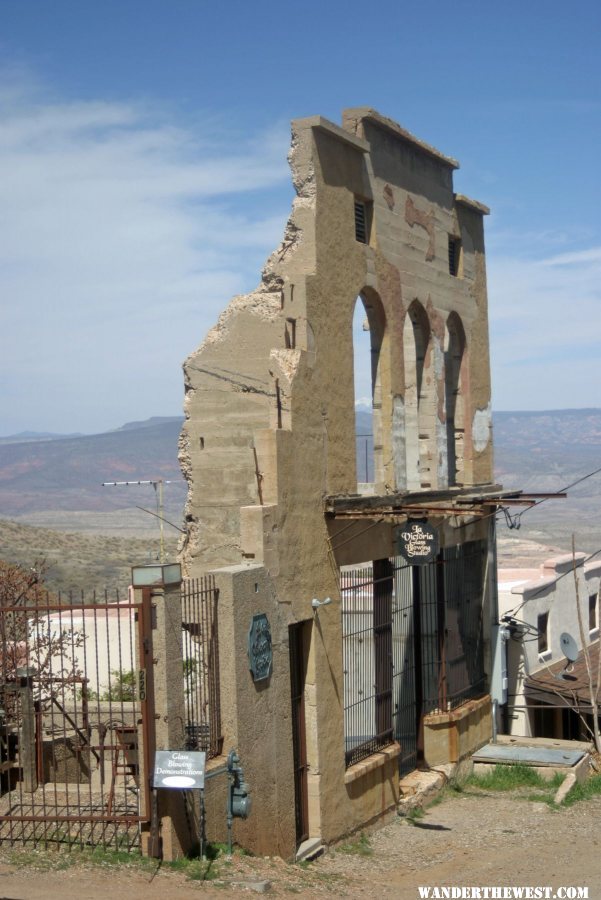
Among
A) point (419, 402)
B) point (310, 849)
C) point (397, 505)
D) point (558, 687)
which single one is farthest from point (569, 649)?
point (310, 849)

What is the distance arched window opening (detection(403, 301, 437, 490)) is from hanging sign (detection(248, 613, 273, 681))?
5.52m

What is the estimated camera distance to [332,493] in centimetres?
1606

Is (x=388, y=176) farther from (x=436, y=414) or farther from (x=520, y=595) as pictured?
(x=520, y=595)

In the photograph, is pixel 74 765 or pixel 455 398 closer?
pixel 74 765

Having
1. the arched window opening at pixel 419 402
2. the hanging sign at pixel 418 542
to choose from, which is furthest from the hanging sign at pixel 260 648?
the arched window opening at pixel 419 402

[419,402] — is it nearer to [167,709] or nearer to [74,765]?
[74,765]

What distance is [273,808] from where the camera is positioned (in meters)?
14.2

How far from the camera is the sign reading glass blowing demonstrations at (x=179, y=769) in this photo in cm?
1174

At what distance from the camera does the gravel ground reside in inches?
446

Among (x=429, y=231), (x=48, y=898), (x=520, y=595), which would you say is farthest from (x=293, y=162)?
(x=520, y=595)

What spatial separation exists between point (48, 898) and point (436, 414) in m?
11.2

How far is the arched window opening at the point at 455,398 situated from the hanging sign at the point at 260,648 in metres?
7.97

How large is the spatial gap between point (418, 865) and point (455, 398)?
920 centimetres

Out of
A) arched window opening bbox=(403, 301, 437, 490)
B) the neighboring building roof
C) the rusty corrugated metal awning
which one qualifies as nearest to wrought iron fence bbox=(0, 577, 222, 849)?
the rusty corrugated metal awning
